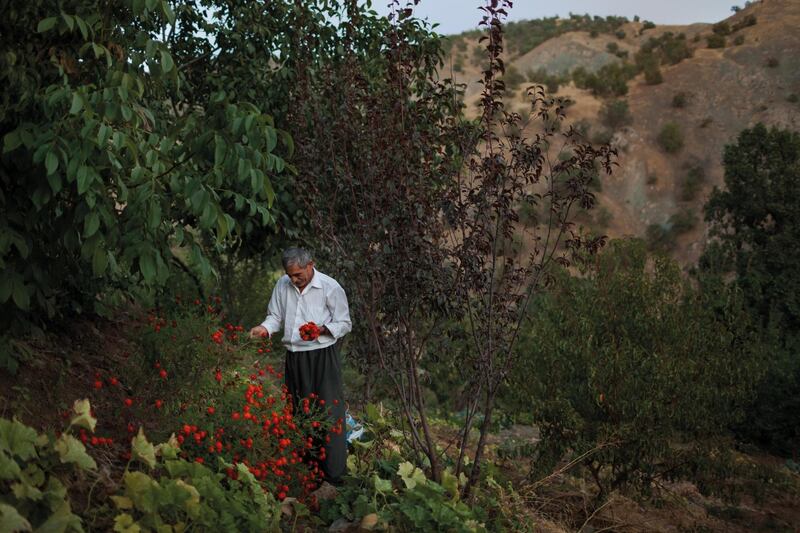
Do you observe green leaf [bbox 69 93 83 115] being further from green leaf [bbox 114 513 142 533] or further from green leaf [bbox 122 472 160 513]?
green leaf [bbox 114 513 142 533]

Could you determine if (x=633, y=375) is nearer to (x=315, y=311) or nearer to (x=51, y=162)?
(x=315, y=311)

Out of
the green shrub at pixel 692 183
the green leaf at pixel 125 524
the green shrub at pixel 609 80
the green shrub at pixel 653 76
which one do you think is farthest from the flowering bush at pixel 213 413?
the green shrub at pixel 653 76

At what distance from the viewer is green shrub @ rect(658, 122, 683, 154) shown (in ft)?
116

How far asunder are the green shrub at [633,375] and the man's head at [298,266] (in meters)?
2.58

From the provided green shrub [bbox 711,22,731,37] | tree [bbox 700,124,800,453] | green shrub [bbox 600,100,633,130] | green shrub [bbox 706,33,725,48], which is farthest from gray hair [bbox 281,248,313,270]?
green shrub [bbox 711,22,731,37]

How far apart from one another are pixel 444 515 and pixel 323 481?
1.14 meters

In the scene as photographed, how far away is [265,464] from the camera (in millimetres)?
4074

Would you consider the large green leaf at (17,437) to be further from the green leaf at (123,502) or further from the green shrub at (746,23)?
the green shrub at (746,23)

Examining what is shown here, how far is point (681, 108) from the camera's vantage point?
3722 cm

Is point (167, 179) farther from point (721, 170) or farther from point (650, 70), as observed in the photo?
point (650, 70)

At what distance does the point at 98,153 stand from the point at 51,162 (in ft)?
1.11

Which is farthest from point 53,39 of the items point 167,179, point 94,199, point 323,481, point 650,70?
point 650,70

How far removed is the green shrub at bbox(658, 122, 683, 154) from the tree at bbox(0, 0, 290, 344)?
34.0 meters

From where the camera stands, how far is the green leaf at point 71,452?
10.3 ft
